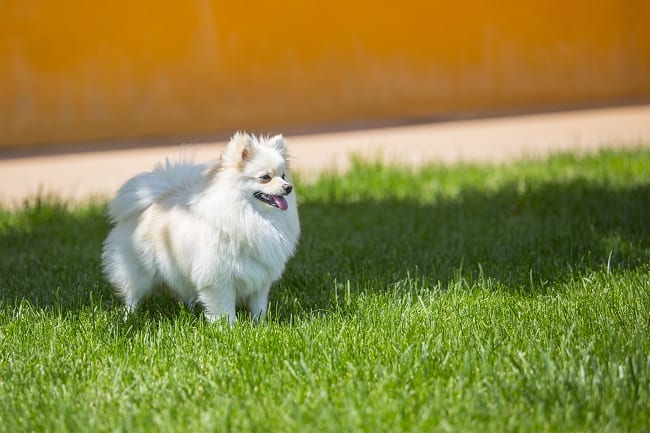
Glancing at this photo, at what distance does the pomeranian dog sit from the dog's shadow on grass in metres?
0.25

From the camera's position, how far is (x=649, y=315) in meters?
3.85

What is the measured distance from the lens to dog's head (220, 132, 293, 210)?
379 cm

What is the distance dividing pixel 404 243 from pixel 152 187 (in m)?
1.75

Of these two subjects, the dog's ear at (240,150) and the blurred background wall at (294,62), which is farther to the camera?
the blurred background wall at (294,62)

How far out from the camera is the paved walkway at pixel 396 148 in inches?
309

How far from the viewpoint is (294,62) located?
31.2 ft

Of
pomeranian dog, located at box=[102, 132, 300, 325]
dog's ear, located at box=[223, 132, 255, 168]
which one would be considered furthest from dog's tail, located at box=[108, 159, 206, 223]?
dog's ear, located at box=[223, 132, 255, 168]

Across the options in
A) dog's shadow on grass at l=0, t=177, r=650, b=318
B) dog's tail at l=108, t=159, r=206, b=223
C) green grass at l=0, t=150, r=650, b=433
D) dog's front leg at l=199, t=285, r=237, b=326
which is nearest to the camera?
green grass at l=0, t=150, r=650, b=433

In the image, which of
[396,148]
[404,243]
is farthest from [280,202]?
[396,148]

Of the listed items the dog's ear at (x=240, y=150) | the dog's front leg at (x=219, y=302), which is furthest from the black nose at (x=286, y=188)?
the dog's front leg at (x=219, y=302)

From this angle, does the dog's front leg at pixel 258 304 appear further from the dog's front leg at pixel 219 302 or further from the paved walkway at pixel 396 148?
the paved walkway at pixel 396 148

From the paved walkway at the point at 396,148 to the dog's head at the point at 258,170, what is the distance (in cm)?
352

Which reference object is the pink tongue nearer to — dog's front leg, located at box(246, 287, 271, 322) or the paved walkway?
dog's front leg, located at box(246, 287, 271, 322)

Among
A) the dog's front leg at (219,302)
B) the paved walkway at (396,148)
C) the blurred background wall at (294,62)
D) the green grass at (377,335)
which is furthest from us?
the blurred background wall at (294,62)
